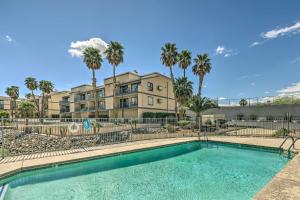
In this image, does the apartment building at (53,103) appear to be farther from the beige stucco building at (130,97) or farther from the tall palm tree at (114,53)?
the tall palm tree at (114,53)

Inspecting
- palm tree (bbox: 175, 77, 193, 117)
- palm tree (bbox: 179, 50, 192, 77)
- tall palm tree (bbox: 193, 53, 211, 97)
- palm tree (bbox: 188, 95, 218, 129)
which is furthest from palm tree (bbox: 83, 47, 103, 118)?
palm tree (bbox: 188, 95, 218, 129)

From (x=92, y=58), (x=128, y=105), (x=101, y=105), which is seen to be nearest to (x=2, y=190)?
(x=128, y=105)

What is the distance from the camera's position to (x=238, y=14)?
16156 mm

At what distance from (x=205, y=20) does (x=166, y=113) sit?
23.7 metres

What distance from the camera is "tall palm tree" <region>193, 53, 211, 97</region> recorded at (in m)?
33.1

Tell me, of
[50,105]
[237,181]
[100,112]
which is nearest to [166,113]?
[100,112]

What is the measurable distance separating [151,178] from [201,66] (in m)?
28.4

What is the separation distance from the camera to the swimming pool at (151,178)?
21.1 feet

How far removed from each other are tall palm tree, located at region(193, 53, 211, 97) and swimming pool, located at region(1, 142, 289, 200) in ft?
74.1

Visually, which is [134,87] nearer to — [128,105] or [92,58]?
[128,105]

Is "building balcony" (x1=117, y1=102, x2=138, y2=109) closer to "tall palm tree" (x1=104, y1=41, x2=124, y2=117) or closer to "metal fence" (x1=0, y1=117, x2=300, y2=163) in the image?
"tall palm tree" (x1=104, y1=41, x2=124, y2=117)

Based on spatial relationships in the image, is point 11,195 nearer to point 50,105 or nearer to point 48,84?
point 48,84

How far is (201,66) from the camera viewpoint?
33156 millimetres

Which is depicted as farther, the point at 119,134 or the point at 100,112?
the point at 100,112
